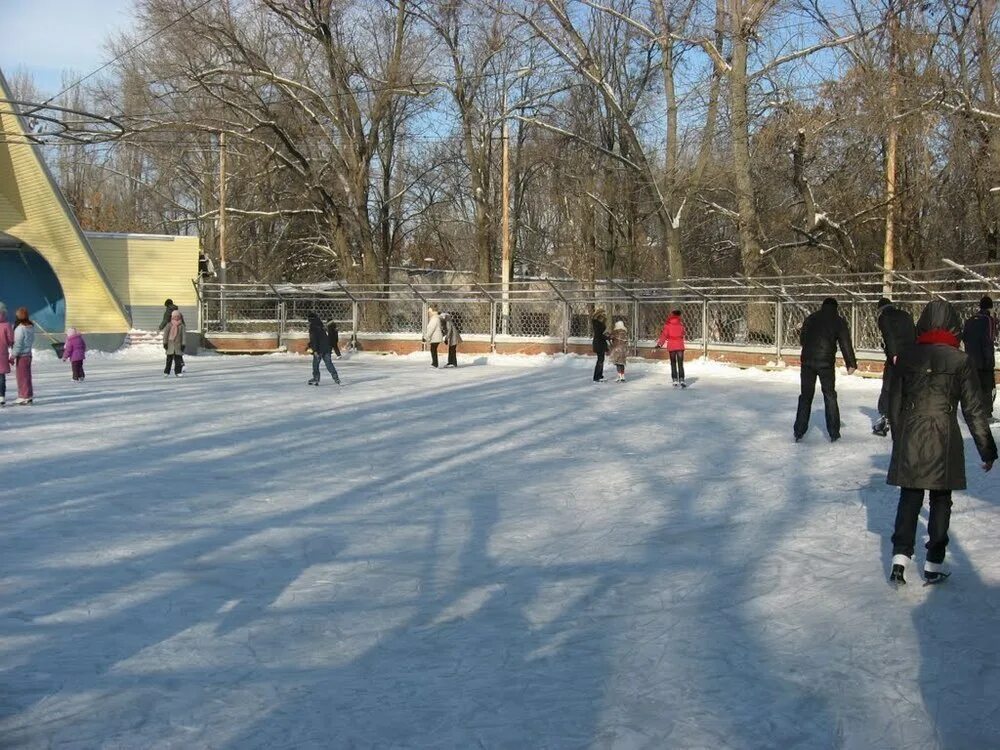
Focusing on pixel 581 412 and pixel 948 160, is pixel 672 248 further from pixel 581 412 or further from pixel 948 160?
pixel 581 412

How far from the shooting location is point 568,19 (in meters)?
30.1

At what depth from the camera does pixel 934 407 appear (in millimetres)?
5879

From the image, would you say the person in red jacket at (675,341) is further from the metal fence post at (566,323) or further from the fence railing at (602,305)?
the metal fence post at (566,323)

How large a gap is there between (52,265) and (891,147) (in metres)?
22.9

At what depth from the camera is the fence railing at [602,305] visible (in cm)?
2025

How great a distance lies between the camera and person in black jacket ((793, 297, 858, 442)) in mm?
11570

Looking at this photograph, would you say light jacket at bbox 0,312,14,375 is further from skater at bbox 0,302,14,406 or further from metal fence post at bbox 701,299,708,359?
metal fence post at bbox 701,299,708,359

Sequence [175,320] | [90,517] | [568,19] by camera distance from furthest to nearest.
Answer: [568,19] < [175,320] < [90,517]

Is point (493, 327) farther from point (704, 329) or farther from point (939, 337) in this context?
point (939, 337)

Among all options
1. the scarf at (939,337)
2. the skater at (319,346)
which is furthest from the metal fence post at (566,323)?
the scarf at (939,337)

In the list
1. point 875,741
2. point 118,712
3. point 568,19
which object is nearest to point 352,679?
point 118,712

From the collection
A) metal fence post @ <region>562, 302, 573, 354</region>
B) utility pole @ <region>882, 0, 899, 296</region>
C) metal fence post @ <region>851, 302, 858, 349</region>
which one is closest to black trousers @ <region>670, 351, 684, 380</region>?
metal fence post @ <region>851, 302, 858, 349</region>

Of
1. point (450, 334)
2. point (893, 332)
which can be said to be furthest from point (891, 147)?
point (893, 332)

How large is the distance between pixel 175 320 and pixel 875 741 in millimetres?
19002
